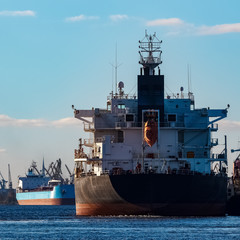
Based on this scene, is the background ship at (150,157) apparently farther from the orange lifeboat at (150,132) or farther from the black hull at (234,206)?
the black hull at (234,206)

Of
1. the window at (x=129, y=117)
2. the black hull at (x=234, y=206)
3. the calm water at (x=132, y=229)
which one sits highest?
the window at (x=129, y=117)

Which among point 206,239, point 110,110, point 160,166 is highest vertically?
point 110,110

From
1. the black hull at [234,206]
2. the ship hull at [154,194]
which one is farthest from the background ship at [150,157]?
the black hull at [234,206]

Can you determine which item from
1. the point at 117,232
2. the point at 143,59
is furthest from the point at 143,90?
the point at 117,232

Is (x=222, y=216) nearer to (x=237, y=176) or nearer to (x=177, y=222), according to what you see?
(x=177, y=222)

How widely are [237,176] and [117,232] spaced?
182 ft

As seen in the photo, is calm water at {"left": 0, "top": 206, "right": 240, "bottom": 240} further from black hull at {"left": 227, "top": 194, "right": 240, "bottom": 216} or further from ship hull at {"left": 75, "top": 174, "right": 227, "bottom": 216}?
black hull at {"left": 227, "top": 194, "right": 240, "bottom": 216}

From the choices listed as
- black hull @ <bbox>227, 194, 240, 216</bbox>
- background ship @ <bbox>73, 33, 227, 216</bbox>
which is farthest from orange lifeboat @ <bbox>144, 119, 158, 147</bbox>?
black hull @ <bbox>227, 194, 240, 216</bbox>

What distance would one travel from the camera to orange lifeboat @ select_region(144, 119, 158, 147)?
85.2 metres

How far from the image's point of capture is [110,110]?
92625mm

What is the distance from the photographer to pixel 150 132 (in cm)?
8519

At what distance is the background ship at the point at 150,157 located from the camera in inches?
3164

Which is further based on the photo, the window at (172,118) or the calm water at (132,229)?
the window at (172,118)

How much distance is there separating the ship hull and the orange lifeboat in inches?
227
